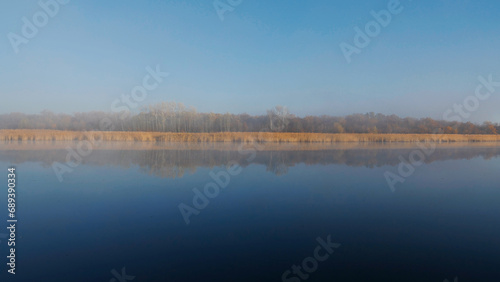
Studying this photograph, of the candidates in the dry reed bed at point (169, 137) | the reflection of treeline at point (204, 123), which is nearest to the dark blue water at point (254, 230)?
the dry reed bed at point (169, 137)

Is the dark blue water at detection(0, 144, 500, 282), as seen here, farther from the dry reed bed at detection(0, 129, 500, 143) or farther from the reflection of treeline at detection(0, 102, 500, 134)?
the reflection of treeline at detection(0, 102, 500, 134)

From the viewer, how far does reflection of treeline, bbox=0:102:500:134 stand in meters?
51.2

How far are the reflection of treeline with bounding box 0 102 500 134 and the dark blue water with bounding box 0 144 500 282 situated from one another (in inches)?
1702

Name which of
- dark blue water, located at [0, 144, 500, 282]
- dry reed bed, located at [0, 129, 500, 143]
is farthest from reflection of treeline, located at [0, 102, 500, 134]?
dark blue water, located at [0, 144, 500, 282]

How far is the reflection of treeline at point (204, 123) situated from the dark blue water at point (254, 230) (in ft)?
142

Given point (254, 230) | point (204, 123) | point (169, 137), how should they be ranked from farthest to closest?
point (204, 123)
point (169, 137)
point (254, 230)

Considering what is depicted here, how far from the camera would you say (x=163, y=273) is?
3.06 m

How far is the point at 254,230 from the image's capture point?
432cm

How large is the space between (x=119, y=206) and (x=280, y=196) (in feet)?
10.8

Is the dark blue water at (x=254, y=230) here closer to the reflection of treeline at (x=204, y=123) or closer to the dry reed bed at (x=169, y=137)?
the dry reed bed at (x=169, y=137)

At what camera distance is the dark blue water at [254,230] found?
124 inches

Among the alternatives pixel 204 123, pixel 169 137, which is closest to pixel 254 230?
pixel 169 137

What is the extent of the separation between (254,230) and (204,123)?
51401mm

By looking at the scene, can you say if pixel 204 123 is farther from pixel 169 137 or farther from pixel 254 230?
pixel 254 230
